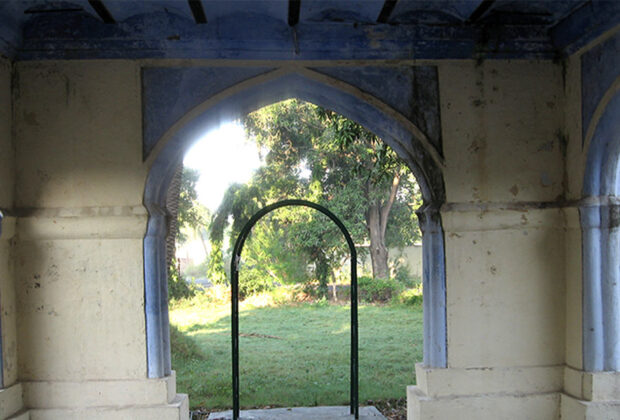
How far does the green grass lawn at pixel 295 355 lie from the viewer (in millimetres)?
5660

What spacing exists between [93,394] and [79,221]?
50.1 inches

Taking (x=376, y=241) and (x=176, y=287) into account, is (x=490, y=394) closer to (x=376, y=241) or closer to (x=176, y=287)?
(x=176, y=287)

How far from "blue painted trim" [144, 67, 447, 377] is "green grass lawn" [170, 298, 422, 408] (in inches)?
76.9

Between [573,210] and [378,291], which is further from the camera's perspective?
[378,291]

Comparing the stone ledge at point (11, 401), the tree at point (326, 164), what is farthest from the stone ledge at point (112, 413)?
the tree at point (326, 164)

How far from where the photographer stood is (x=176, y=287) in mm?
11797

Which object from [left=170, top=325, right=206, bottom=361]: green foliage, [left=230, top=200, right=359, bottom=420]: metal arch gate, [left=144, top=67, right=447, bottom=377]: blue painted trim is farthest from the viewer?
[left=170, top=325, right=206, bottom=361]: green foliage

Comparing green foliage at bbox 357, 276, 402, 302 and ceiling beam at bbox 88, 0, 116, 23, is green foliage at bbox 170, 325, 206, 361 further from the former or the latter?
green foliage at bbox 357, 276, 402, 302

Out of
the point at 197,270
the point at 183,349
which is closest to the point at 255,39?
the point at 183,349

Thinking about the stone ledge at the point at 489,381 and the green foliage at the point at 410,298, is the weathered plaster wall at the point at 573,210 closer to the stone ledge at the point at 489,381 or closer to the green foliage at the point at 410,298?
the stone ledge at the point at 489,381

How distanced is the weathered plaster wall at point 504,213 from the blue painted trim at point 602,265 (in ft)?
0.82

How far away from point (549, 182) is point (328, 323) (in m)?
6.85

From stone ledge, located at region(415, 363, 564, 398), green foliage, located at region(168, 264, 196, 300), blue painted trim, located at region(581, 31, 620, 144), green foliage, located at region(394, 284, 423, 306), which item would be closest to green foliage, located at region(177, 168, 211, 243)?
green foliage, located at region(168, 264, 196, 300)

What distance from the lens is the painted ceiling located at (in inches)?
135
